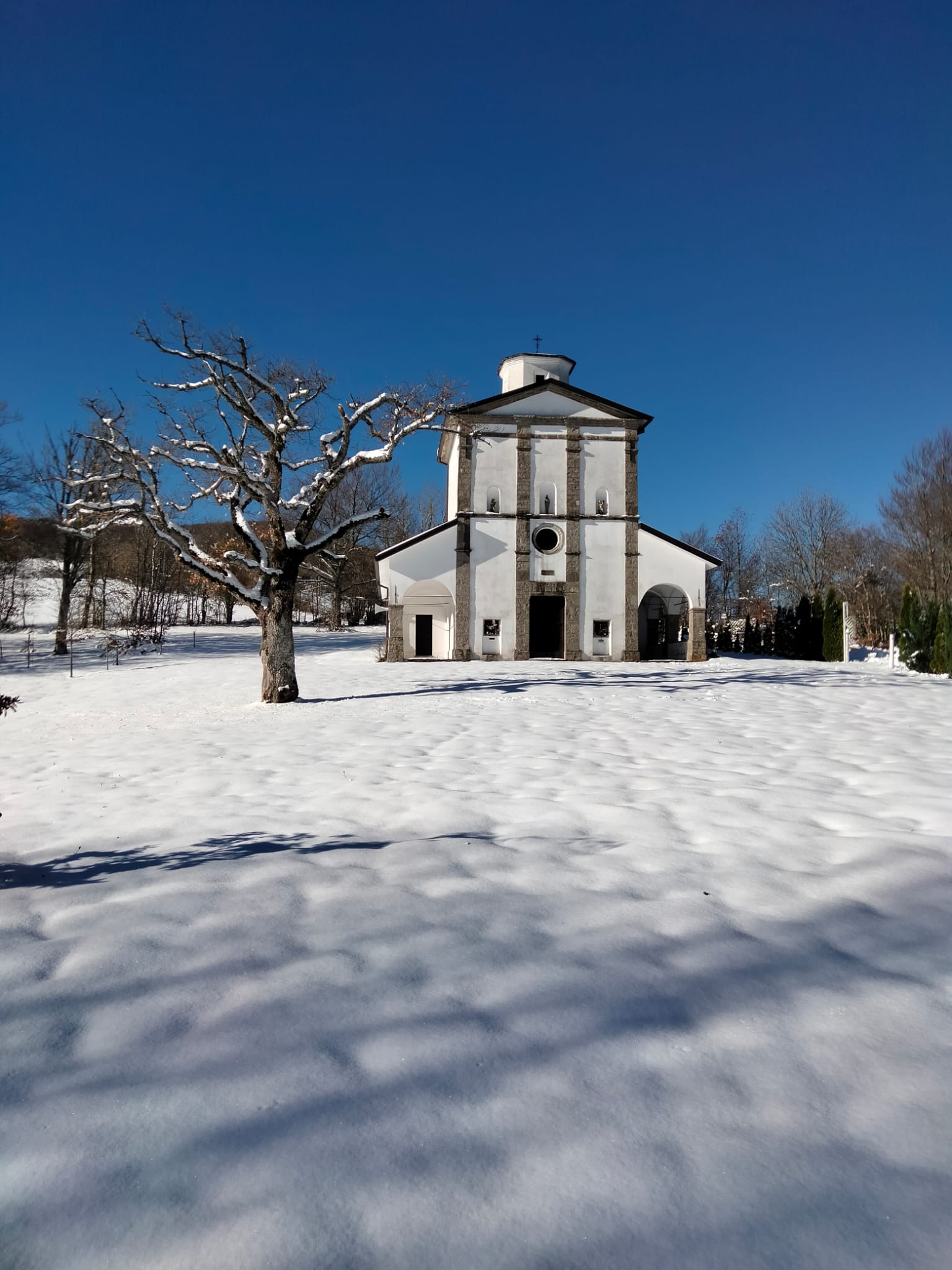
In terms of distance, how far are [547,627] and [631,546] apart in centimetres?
460

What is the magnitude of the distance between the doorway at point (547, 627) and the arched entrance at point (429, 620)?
3.41m

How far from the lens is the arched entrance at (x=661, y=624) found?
1134 inches

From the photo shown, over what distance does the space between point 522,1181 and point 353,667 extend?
2042 centimetres

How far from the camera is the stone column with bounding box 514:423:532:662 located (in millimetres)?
26109

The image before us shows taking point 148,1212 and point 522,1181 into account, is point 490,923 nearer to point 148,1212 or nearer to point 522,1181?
point 522,1181

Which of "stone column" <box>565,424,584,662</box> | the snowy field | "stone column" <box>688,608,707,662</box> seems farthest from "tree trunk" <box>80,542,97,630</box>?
the snowy field

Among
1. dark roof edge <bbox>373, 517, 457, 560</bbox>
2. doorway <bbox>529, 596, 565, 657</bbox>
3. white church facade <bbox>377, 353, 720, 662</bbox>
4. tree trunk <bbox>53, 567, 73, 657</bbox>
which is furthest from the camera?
doorway <bbox>529, 596, 565, 657</bbox>

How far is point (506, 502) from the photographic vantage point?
2644 centimetres

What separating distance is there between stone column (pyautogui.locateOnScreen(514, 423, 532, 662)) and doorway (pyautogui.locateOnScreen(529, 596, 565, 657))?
1216mm

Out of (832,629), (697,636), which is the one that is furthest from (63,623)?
(832,629)

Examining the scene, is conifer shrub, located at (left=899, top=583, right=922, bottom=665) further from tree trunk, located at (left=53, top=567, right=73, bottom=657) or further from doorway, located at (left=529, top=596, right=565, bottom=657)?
tree trunk, located at (left=53, top=567, right=73, bottom=657)

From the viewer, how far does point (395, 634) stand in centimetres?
2488

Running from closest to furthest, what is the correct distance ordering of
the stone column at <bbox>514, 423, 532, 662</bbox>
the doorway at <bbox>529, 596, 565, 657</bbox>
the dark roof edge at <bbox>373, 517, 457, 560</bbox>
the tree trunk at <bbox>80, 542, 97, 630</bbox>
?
1. the dark roof edge at <bbox>373, 517, 457, 560</bbox>
2. the stone column at <bbox>514, 423, 532, 662</bbox>
3. the doorway at <bbox>529, 596, 565, 657</bbox>
4. the tree trunk at <bbox>80, 542, 97, 630</bbox>

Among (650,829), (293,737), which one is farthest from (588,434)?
(650,829)
